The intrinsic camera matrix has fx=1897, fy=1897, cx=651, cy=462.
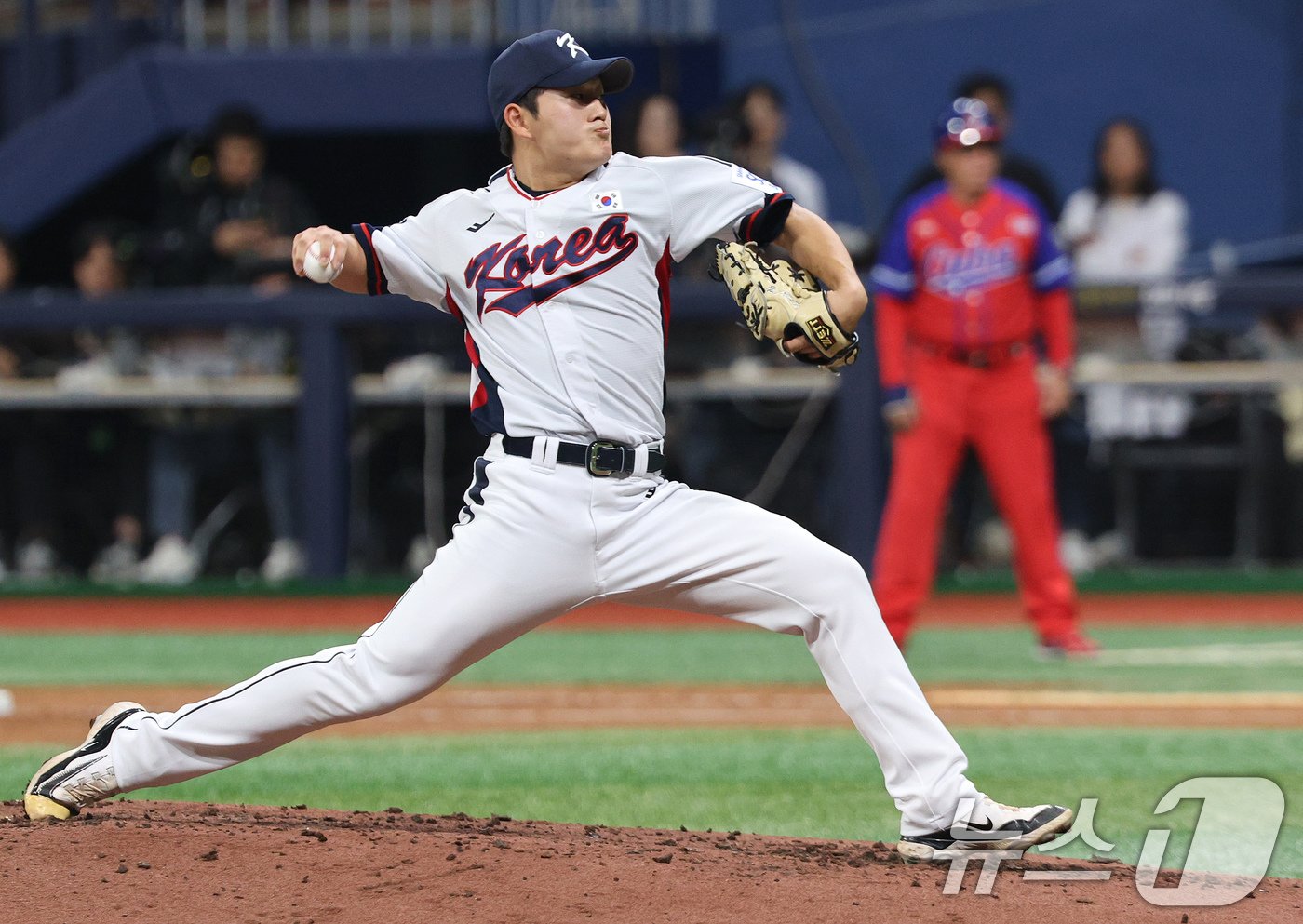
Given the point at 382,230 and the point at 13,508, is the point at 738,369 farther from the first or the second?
the point at 382,230

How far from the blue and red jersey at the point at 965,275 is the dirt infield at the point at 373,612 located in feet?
7.61

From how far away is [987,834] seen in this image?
4.00m

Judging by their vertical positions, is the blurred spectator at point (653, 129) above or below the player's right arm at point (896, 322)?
above

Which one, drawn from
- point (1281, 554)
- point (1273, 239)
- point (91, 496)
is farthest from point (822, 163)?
point (91, 496)

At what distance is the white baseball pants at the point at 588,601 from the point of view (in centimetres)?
391

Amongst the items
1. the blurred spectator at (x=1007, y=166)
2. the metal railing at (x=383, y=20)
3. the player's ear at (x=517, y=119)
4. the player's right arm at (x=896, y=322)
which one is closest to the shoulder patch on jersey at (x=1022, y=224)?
the player's right arm at (x=896, y=322)

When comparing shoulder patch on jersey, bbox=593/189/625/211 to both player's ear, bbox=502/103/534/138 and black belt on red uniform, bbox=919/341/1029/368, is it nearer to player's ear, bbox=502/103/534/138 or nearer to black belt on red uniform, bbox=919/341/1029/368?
player's ear, bbox=502/103/534/138

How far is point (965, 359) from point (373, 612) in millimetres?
3746

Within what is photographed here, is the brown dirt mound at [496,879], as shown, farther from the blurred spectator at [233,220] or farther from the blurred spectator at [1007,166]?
the blurred spectator at [233,220]

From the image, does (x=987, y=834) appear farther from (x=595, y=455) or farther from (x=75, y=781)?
(x=75, y=781)

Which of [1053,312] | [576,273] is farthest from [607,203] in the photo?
[1053,312]

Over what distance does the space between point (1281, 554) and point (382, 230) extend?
23.7ft

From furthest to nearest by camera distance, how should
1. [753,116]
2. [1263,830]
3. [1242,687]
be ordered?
[753,116] < [1242,687] < [1263,830]

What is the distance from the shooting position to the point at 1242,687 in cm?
729
